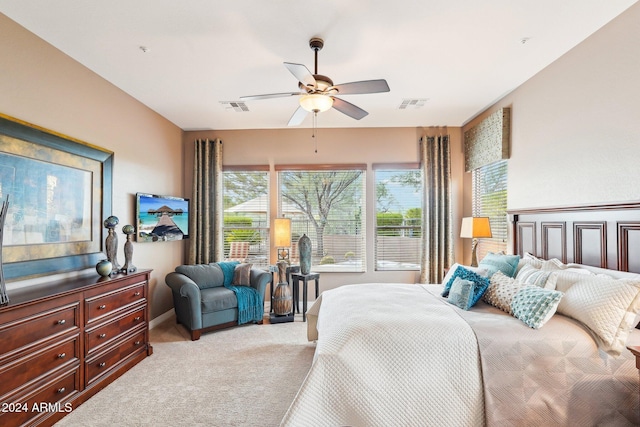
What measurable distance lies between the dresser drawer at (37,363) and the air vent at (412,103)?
13.4 ft

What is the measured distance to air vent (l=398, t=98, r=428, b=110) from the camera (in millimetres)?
3736

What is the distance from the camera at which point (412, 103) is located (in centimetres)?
385

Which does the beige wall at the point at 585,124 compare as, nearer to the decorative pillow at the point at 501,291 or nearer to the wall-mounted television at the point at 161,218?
the decorative pillow at the point at 501,291

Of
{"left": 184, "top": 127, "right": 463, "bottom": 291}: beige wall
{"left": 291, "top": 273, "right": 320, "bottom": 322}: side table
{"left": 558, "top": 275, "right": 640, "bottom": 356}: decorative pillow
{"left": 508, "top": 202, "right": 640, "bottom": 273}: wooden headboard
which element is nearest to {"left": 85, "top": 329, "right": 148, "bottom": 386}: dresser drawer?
{"left": 291, "top": 273, "right": 320, "bottom": 322}: side table

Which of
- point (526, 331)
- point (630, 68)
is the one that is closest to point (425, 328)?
point (526, 331)

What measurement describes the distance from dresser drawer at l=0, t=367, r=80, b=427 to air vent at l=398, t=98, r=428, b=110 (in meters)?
4.24

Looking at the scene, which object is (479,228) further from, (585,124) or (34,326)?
(34,326)

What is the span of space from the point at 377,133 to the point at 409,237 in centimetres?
179

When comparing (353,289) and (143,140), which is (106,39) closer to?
(143,140)

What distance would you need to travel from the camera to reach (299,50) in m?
2.64

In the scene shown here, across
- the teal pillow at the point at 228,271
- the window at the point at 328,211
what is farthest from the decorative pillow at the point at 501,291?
the teal pillow at the point at 228,271

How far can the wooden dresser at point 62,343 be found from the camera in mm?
1856

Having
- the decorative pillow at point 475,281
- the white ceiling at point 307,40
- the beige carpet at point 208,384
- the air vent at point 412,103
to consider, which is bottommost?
the beige carpet at point 208,384

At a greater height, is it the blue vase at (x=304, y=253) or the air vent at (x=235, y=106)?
the air vent at (x=235, y=106)
